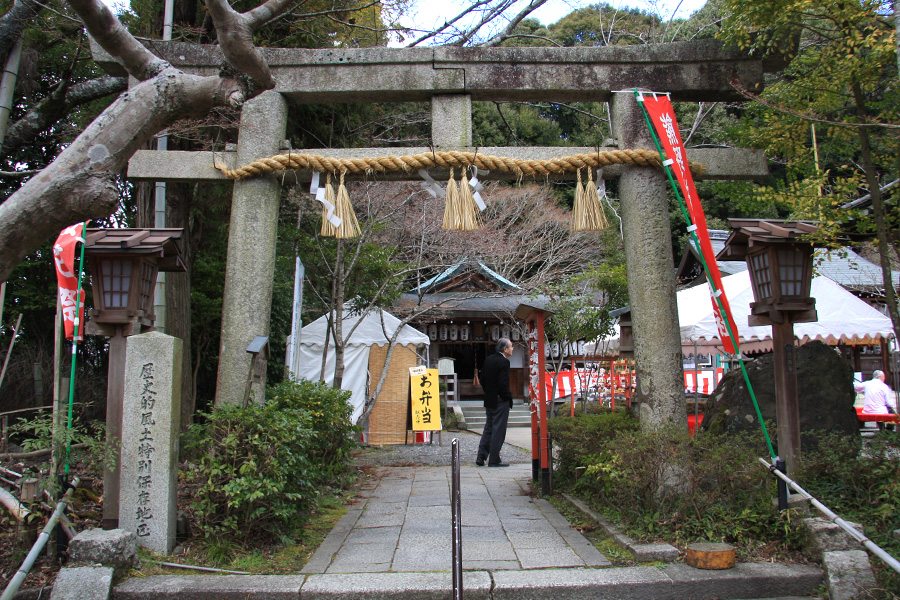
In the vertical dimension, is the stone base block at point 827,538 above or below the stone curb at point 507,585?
above

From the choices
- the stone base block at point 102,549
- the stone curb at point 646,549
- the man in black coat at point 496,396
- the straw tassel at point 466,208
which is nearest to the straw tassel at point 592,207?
the straw tassel at point 466,208

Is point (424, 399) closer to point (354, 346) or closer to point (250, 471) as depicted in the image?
point (354, 346)

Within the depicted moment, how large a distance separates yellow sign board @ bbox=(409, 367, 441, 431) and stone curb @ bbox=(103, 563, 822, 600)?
300 inches

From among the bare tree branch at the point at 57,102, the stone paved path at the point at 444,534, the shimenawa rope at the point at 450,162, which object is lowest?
the stone paved path at the point at 444,534

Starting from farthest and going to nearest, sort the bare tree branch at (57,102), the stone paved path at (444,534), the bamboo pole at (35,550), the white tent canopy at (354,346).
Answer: the white tent canopy at (354,346) → the bare tree branch at (57,102) → the stone paved path at (444,534) → the bamboo pole at (35,550)

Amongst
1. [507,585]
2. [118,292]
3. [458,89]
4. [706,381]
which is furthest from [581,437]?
[706,381]

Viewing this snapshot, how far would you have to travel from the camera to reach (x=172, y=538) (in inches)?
171

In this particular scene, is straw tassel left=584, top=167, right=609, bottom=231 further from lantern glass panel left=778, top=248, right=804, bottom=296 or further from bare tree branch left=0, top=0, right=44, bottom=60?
bare tree branch left=0, top=0, right=44, bottom=60

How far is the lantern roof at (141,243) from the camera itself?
4.59 metres

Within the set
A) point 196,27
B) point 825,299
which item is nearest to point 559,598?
point 825,299

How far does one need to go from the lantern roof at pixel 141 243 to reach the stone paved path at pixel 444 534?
2692 millimetres

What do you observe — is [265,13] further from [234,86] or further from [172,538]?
[172,538]

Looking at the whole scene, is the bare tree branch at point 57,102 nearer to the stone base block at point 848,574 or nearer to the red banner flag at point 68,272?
the red banner flag at point 68,272

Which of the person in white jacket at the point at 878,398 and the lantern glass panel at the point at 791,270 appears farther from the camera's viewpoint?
the person in white jacket at the point at 878,398
